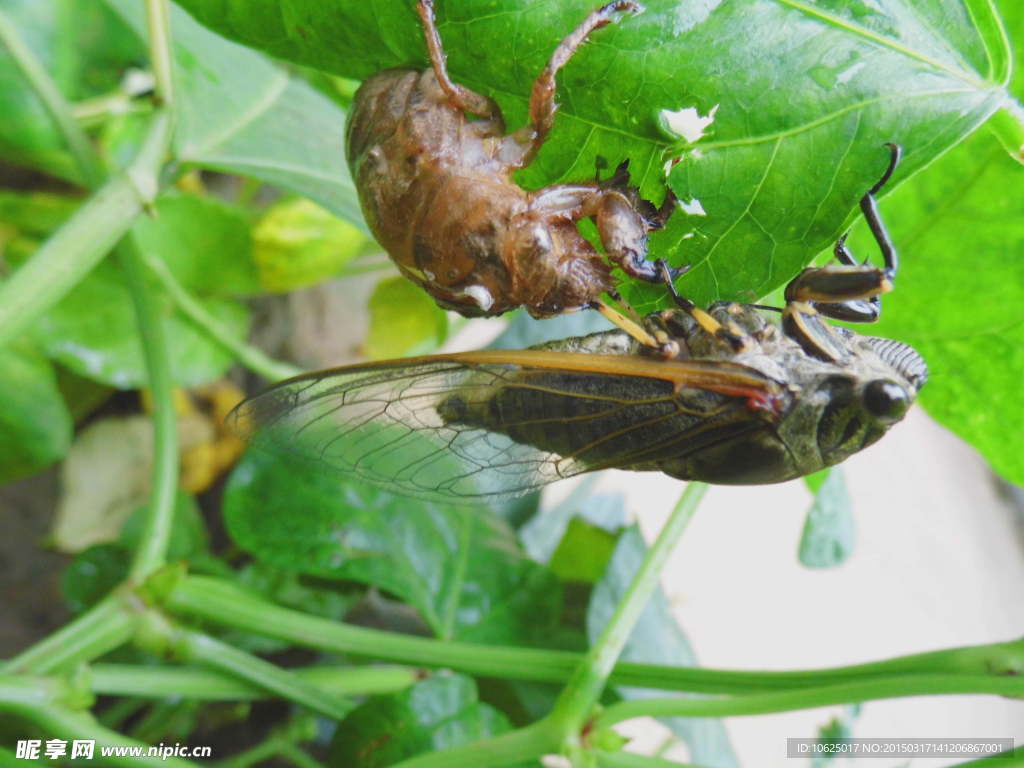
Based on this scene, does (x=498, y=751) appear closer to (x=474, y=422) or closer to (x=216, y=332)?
(x=474, y=422)

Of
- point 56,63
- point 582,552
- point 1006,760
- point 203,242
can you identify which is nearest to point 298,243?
point 203,242

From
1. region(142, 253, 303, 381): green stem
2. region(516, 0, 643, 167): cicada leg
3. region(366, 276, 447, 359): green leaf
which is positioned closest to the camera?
region(516, 0, 643, 167): cicada leg

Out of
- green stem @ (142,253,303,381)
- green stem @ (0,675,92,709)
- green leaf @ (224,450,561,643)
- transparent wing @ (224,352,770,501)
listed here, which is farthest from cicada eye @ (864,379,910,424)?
green stem @ (142,253,303,381)

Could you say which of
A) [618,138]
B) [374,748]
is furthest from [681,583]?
[618,138]

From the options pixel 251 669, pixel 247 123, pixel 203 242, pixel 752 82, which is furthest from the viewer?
pixel 203 242

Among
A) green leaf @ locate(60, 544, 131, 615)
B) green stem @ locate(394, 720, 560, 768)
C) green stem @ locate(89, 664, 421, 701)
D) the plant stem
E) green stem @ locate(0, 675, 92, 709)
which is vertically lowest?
the plant stem

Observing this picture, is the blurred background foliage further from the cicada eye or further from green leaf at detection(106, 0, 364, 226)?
the cicada eye
